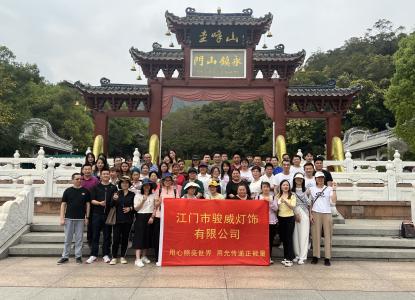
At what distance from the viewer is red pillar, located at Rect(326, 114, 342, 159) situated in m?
15.0

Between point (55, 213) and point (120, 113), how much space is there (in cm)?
637

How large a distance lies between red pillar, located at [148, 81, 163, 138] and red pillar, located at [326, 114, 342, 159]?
6.85 m

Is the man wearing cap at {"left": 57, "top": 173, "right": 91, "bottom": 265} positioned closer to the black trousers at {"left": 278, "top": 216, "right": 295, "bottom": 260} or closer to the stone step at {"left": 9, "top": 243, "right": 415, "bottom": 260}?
the stone step at {"left": 9, "top": 243, "right": 415, "bottom": 260}

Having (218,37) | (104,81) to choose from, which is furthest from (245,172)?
(104,81)

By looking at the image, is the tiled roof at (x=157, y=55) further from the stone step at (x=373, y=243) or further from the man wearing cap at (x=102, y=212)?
the stone step at (x=373, y=243)

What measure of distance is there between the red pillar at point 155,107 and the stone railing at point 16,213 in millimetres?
6733

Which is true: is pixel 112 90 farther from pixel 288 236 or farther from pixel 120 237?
pixel 288 236

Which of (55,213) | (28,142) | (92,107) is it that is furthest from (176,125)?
(55,213)

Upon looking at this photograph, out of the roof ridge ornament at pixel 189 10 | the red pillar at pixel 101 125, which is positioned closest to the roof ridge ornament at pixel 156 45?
the roof ridge ornament at pixel 189 10

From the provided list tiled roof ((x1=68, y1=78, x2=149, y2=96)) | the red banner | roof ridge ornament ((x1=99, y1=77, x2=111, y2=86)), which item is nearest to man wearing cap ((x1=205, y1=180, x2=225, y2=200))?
the red banner

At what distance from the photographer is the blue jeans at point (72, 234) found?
6375 mm

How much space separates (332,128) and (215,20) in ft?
20.9

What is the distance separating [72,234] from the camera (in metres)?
6.45

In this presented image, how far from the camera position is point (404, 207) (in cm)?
988
